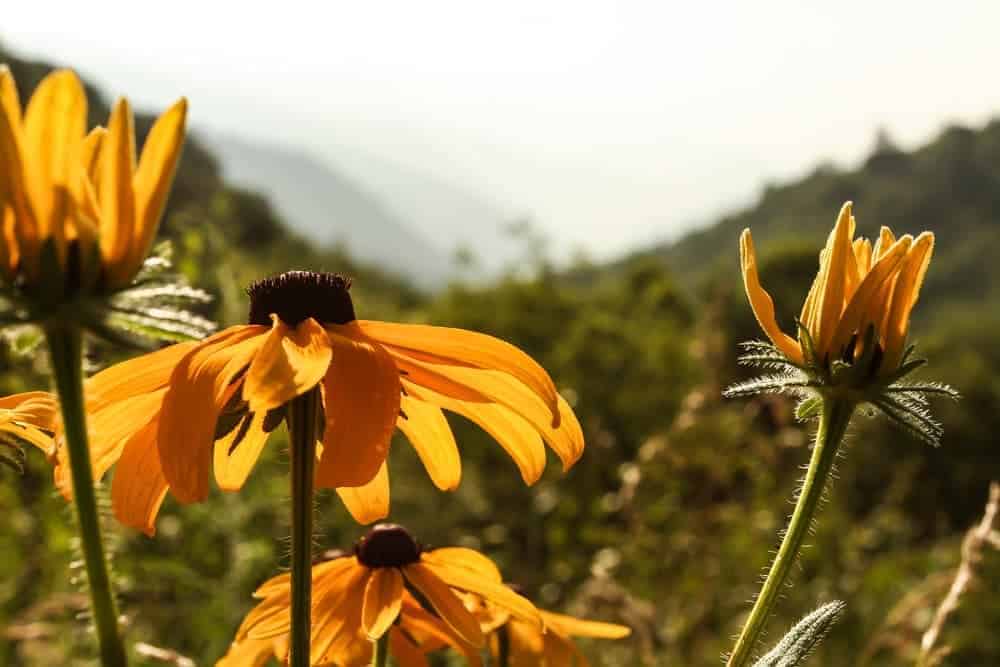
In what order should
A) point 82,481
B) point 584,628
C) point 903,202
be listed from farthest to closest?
point 903,202
point 584,628
point 82,481

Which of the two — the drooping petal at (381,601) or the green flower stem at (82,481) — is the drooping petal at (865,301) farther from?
the green flower stem at (82,481)

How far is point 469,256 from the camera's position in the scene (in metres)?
10.7

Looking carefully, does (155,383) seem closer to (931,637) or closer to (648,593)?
(931,637)

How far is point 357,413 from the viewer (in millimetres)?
870

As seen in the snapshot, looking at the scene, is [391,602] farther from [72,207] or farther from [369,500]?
[72,207]

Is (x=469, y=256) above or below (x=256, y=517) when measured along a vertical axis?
above

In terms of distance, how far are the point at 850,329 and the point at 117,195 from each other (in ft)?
2.31

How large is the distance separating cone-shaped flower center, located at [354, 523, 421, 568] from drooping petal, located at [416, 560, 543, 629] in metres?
0.02

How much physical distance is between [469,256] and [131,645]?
8288 millimetres

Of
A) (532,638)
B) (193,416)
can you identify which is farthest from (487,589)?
(193,416)

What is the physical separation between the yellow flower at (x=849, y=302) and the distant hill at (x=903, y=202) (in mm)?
50441

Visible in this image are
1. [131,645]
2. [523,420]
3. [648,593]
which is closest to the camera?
[523,420]

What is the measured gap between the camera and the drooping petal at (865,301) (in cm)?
106

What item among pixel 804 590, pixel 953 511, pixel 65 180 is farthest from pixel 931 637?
pixel 953 511
